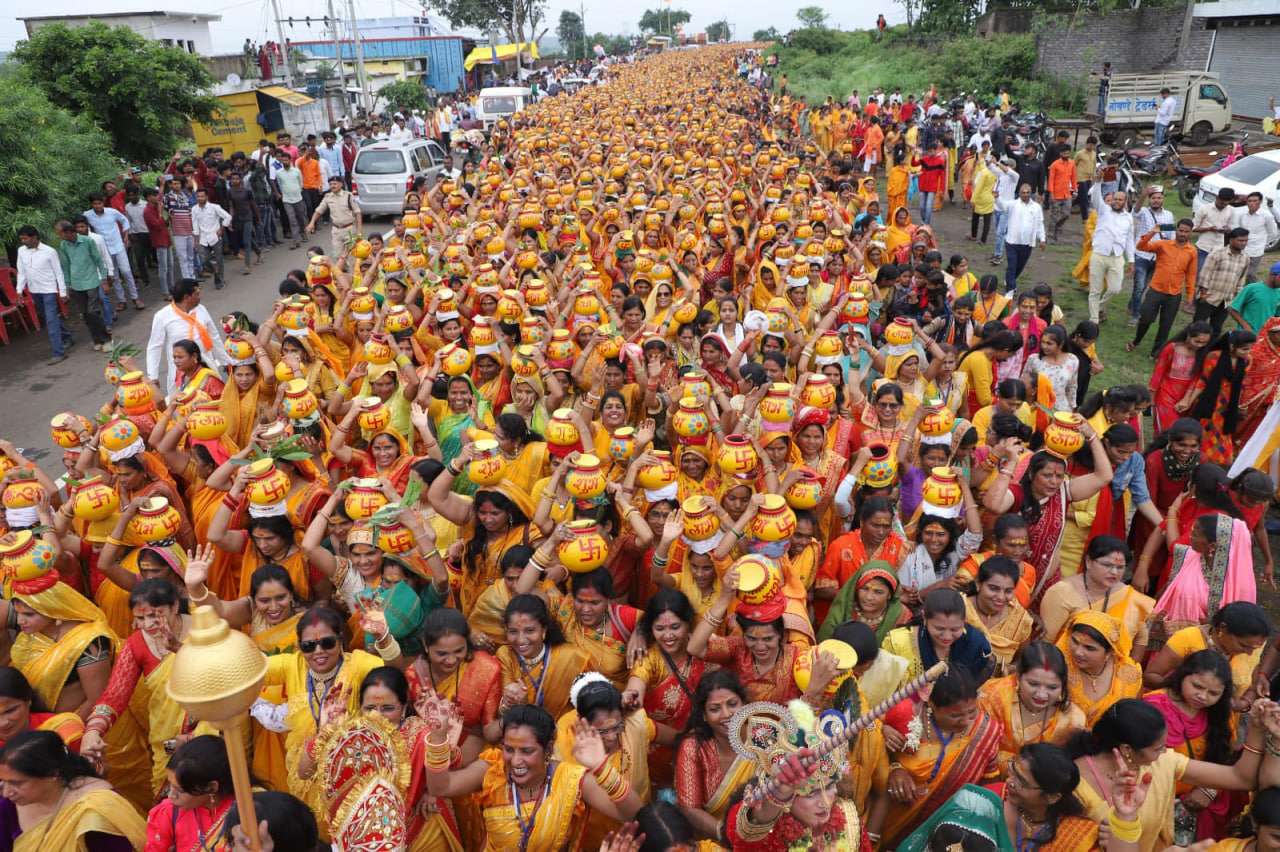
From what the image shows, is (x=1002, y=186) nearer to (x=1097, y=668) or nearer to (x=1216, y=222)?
(x=1216, y=222)

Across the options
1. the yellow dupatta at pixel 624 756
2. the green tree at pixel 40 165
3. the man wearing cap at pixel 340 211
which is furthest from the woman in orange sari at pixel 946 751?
the green tree at pixel 40 165

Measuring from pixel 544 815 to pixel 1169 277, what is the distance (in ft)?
31.2

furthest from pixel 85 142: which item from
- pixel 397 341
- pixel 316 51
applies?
pixel 316 51

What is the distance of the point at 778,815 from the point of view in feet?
8.24

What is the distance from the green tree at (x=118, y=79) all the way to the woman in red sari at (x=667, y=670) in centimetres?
1661

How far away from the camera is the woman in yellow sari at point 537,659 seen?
142 inches

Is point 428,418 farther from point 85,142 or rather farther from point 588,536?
point 85,142

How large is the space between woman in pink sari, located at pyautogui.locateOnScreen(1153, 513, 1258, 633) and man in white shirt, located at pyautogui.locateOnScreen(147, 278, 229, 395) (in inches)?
262

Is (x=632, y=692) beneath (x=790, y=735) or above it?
beneath

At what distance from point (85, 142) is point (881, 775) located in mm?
14980

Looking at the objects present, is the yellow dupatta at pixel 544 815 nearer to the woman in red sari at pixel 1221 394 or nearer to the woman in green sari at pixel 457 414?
the woman in green sari at pixel 457 414

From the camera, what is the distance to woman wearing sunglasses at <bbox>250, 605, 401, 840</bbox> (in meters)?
3.33

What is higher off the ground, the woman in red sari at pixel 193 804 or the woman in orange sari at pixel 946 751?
the woman in red sari at pixel 193 804

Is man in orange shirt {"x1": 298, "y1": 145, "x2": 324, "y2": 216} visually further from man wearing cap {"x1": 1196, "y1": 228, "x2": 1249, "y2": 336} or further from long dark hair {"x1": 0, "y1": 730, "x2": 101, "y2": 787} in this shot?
long dark hair {"x1": 0, "y1": 730, "x2": 101, "y2": 787}
